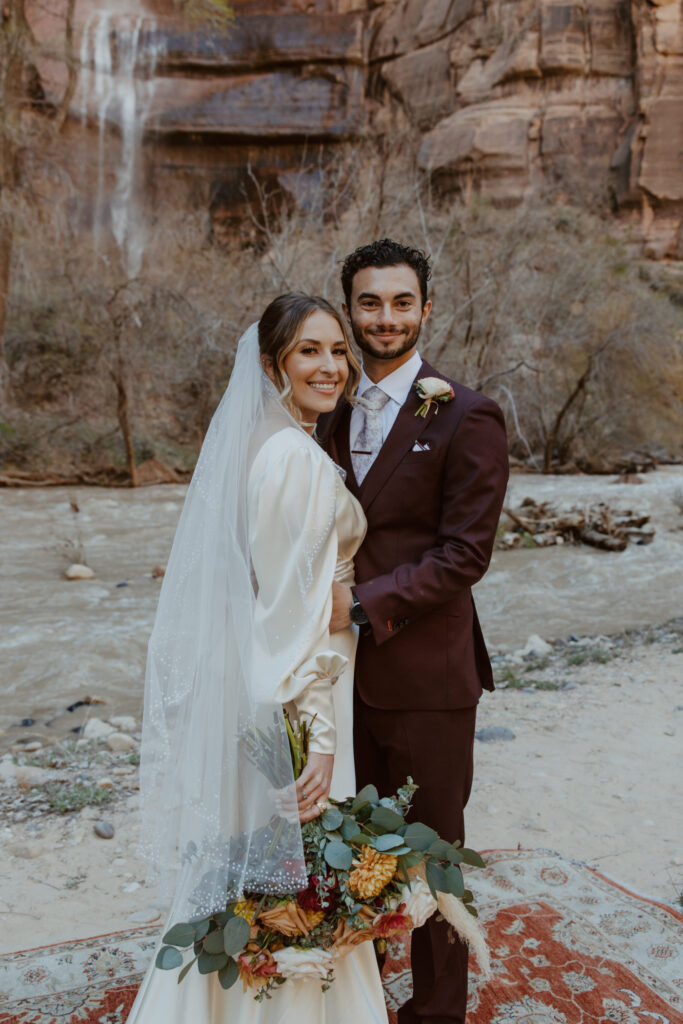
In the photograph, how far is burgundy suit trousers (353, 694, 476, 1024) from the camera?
236 cm

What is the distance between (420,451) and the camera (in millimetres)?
2295

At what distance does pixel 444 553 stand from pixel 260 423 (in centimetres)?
58

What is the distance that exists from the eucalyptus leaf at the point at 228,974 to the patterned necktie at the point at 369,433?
124cm

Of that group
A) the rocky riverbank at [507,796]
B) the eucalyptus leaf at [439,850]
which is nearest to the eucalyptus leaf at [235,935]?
the eucalyptus leaf at [439,850]

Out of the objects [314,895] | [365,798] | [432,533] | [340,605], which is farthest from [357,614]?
[314,895]

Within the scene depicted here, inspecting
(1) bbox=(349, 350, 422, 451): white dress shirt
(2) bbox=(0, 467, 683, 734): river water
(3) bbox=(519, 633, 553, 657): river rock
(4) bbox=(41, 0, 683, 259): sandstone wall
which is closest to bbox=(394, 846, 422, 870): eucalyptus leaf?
(1) bbox=(349, 350, 422, 451): white dress shirt

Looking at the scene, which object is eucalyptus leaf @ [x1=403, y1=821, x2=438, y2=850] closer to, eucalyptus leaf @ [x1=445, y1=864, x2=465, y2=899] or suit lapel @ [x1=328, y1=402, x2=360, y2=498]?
eucalyptus leaf @ [x1=445, y1=864, x2=465, y2=899]

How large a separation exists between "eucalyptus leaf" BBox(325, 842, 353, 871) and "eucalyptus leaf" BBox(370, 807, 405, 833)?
95 millimetres

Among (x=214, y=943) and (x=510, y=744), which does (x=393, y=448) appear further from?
(x=510, y=744)

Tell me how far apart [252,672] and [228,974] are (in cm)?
65

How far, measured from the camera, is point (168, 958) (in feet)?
6.25

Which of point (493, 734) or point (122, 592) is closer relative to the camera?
point (493, 734)

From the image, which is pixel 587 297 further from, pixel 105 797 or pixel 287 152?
pixel 105 797

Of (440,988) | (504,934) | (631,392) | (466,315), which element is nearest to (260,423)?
(440,988)
